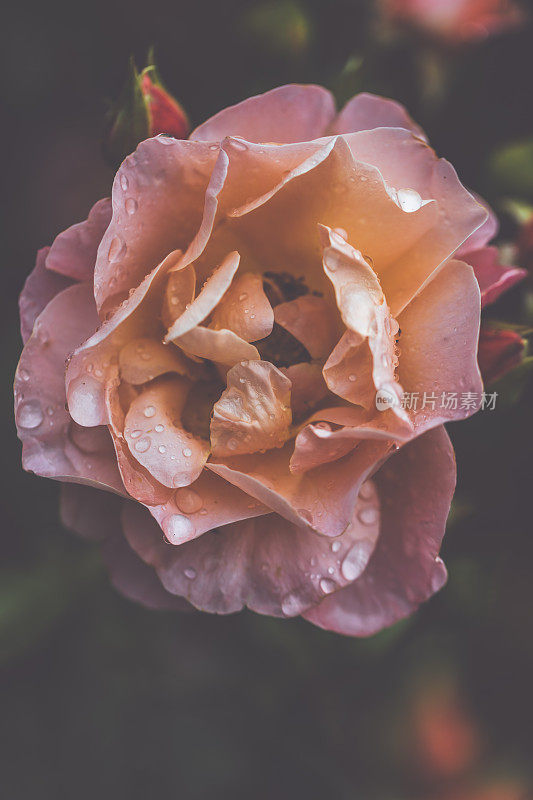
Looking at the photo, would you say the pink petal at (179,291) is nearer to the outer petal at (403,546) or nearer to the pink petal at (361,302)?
the pink petal at (361,302)

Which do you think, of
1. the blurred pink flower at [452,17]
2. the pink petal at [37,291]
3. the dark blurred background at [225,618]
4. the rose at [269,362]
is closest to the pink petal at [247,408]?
the rose at [269,362]

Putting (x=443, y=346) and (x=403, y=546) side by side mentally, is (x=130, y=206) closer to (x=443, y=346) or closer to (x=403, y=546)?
(x=443, y=346)

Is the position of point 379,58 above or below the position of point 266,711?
above

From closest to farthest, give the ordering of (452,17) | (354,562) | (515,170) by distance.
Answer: (354,562) → (515,170) → (452,17)

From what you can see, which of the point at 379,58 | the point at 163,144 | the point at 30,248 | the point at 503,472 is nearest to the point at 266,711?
the point at 503,472

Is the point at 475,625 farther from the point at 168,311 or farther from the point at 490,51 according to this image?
the point at 490,51

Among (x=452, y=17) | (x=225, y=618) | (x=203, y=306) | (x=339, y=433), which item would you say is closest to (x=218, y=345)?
(x=203, y=306)
